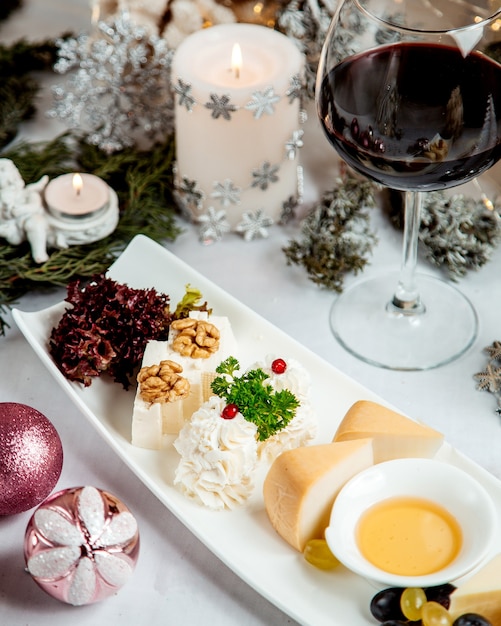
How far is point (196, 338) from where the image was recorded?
108cm

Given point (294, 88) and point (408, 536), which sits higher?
point (294, 88)

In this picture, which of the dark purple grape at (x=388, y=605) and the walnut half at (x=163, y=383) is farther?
the walnut half at (x=163, y=383)

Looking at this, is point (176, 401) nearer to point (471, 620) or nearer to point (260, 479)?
point (260, 479)

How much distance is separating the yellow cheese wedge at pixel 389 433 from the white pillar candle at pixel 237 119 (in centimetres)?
51

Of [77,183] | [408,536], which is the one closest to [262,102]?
[77,183]

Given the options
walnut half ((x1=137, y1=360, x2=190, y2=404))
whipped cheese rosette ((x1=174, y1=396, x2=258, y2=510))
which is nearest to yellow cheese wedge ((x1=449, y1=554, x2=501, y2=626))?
whipped cheese rosette ((x1=174, y1=396, x2=258, y2=510))

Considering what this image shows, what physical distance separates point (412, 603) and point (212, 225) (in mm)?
732

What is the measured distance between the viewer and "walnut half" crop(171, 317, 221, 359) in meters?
1.07

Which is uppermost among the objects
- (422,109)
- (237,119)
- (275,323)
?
(422,109)

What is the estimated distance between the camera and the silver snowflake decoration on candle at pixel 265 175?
1347mm

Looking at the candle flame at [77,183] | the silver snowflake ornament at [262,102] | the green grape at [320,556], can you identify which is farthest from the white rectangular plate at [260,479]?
the silver snowflake ornament at [262,102]

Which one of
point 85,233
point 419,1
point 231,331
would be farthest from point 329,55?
point 85,233

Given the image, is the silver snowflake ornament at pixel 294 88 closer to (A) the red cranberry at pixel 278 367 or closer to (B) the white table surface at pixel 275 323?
(B) the white table surface at pixel 275 323

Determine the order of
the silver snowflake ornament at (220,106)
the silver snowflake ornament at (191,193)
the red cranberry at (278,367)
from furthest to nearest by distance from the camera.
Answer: the silver snowflake ornament at (191,193) → the silver snowflake ornament at (220,106) → the red cranberry at (278,367)
